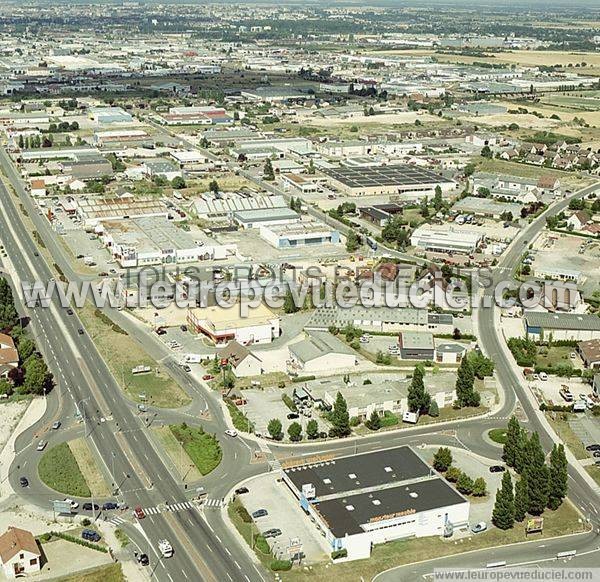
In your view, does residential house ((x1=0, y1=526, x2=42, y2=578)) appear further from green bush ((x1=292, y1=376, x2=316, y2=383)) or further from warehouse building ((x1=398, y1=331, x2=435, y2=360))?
warehouse building ((x1=398, y1=331, x2=435, y2=360))

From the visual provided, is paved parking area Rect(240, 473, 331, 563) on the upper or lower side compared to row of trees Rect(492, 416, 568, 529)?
lower

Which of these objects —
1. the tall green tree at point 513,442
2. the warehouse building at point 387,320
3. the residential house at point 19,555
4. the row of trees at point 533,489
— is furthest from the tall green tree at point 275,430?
the warehouse building at point 387,320

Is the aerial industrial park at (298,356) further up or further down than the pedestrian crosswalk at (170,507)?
further up

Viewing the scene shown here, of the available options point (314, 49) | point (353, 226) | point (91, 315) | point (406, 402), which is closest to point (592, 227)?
point (353, 226)

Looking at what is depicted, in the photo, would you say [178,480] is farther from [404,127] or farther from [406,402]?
[404,127]

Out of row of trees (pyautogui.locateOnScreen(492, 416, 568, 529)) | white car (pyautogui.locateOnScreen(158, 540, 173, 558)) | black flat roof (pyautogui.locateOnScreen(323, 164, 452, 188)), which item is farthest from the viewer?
black flat roof (pyautogui.locateOnScreen(323, 164, 452, 188))

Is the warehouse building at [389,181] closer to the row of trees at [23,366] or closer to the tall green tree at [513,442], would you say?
the row of trees at [23,366]

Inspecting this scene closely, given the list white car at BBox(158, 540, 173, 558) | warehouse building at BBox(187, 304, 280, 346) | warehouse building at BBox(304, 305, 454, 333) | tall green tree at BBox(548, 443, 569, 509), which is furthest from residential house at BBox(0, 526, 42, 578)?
warehouse building at BBox(304, 305, 454, 333)

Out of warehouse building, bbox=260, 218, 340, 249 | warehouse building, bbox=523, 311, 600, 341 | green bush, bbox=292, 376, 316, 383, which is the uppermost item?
warehouse building, bbox=260, 218, 340, 249
